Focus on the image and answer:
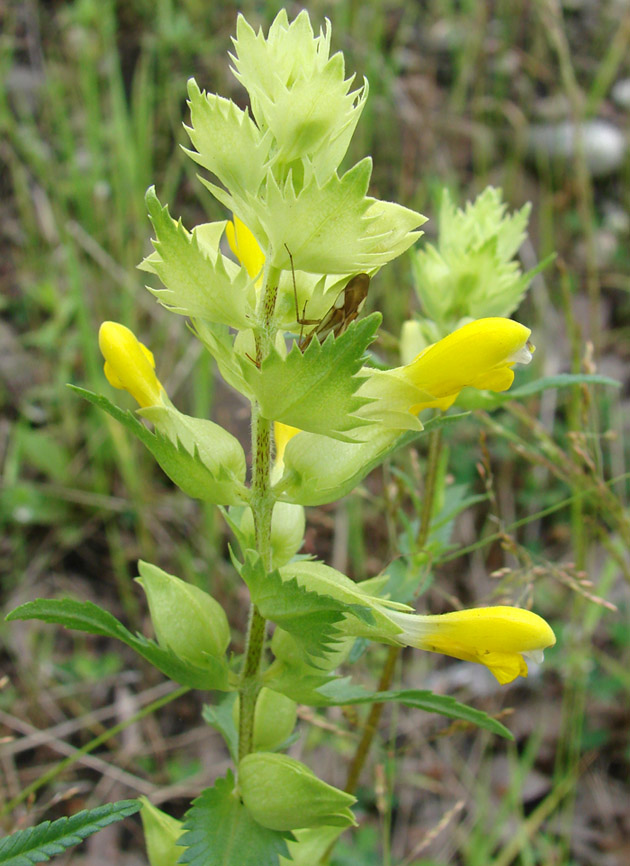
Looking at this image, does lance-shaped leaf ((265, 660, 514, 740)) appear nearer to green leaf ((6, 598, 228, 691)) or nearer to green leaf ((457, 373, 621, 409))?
green leaf ((6, 598, 228, 691))

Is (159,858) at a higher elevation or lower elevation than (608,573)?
higher

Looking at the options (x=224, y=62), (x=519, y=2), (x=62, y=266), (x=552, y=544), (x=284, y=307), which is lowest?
(x=552, y=544)

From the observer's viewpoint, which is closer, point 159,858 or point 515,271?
point 159,858

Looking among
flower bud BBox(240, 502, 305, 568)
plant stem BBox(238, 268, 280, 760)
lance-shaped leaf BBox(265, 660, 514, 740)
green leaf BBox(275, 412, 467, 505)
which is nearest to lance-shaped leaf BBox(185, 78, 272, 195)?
plant stem BBox(238, 268, 280, 760)

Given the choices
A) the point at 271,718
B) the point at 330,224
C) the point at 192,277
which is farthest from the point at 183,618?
the point at 330,224

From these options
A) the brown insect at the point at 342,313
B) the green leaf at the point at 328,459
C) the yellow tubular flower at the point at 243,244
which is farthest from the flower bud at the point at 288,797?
the yellow tubular flower at the point at 243,244

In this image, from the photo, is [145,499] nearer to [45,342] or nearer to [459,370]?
[45,342]

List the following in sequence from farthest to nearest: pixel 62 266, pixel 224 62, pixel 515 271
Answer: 1. pixel 224 62
2. pixel 62 266
3. pixel 515 271

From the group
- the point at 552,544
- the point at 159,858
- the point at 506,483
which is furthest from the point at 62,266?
the point at 159,858

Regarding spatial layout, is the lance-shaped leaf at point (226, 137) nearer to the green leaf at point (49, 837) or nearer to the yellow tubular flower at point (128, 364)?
the yellow tubular flower at point (128, 364)
